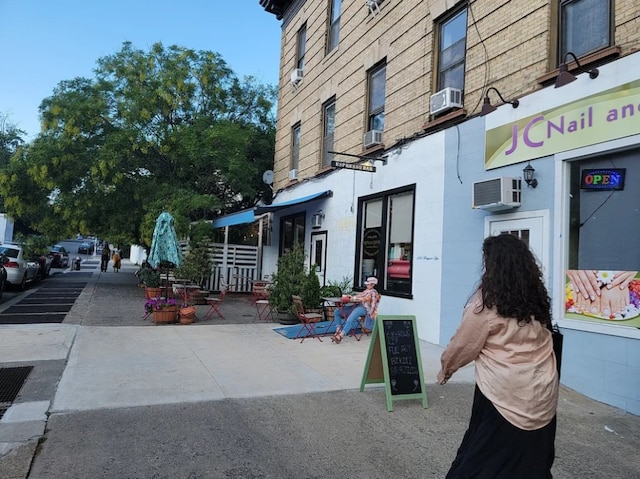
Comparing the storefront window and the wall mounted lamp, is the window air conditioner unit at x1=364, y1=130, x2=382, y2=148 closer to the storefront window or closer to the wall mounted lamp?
the wall mounted lamp

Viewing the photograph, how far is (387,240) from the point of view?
9898mm

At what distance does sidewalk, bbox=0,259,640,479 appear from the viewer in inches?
140

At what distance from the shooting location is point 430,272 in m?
A: 8.32

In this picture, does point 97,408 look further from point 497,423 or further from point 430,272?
point 430,272

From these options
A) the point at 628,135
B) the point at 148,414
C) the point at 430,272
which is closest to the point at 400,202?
the point at 430,272

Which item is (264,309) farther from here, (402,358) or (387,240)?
(402,358)

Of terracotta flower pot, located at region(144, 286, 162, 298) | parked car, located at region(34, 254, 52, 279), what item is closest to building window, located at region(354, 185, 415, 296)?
terracotta flower pot, located at region(144, 286, 162, 298)

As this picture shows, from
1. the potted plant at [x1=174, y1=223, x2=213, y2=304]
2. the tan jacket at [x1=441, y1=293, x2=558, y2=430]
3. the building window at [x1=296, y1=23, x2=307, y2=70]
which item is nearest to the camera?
the tan jacket at [x1=441, y1=293, x2=558, y2=430]

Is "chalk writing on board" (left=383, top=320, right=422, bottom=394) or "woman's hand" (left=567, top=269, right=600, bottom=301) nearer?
"chalk writing on board" (left=383, top=320, right=422, bottom=394)

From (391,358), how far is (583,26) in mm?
4858

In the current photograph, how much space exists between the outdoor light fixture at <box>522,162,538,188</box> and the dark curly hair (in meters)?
4.35

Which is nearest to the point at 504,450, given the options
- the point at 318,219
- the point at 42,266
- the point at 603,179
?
the point at 603,179

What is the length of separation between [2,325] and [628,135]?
1054 cm

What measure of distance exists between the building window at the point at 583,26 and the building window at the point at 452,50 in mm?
1914
